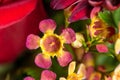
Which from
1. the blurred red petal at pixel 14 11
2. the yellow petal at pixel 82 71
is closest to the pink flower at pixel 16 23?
the blurred red petal at pixel 14 11

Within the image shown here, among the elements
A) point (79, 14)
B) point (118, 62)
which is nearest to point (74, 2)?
point (79, 14)

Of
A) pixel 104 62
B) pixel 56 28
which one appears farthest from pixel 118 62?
pixel 56 28

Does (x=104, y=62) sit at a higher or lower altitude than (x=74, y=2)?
lower

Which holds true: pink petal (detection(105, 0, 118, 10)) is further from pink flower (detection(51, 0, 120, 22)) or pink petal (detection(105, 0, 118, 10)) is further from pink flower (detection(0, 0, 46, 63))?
pink flower (detection(0, 0, 46, 63))

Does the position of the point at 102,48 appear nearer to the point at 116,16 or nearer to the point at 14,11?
the point at 116,16

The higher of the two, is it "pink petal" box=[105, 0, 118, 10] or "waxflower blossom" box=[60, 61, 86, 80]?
"pink petal" box=[105, 0, 118, 10]

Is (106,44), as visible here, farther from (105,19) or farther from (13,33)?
(13,33)

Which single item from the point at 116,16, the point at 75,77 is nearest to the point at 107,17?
the point at 116,16

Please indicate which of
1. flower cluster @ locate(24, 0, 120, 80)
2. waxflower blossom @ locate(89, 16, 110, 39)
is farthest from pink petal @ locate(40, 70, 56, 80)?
waxflower blossom @ locate(89, 16, 110, 39)
